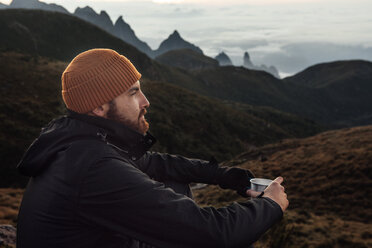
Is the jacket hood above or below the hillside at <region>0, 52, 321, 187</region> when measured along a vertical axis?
above

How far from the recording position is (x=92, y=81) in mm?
2131

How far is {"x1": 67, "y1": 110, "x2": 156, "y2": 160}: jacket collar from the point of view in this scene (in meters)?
2.05

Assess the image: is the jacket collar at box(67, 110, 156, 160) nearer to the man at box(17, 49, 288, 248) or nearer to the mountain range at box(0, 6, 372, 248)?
the man at box(17, 49, 288, 248)

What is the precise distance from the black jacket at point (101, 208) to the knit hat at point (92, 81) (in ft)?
0.66

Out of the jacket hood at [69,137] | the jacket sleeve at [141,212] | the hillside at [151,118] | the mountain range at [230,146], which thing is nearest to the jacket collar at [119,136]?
the jacket hood at [69,137]

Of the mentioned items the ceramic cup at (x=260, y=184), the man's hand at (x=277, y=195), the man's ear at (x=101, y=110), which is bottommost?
the ceramic cup at (x=260, y=184)

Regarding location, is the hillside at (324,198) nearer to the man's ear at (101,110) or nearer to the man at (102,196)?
the man at (102,196)

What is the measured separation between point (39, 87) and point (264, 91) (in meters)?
169

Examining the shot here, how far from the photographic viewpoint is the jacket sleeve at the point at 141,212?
168 cm

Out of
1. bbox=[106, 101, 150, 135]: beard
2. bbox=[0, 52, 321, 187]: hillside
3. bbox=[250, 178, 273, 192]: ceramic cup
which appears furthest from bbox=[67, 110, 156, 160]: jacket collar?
bbox=[0, 52, 321, 187]: hillside

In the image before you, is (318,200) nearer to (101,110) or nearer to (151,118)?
(101,110)

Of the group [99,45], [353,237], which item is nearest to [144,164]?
[353,237]

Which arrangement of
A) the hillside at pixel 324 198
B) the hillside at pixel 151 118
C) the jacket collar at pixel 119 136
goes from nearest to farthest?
the jacket collar at pixel 119 136 < the hillside at pixel 324 198 < the hillside at pixel 151 118

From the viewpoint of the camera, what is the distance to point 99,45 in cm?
9500
